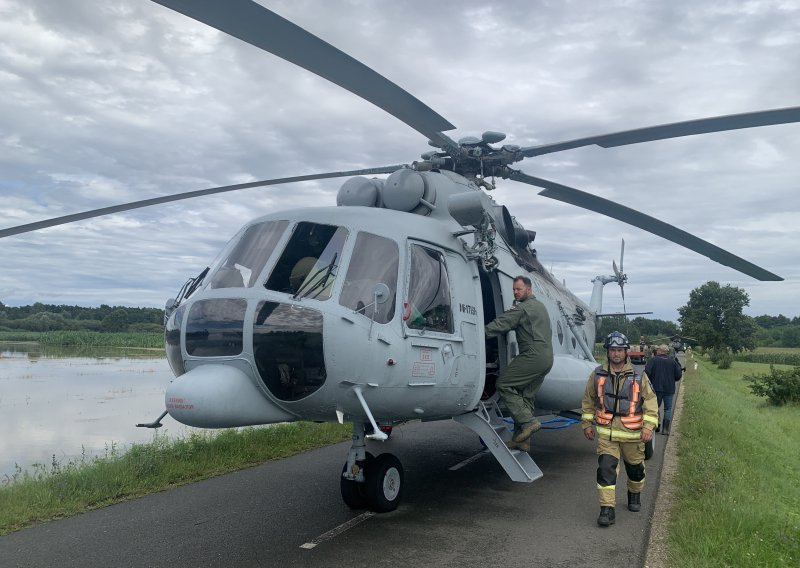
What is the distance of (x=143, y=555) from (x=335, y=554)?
155cm

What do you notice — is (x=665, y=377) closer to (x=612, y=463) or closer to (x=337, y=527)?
(x=612, y=463)

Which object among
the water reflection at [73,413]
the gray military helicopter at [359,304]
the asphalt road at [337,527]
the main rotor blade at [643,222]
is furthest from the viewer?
the water reflection at [73,413]

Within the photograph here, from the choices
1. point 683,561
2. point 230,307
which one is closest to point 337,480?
point 230,307

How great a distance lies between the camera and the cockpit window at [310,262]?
4785 mm

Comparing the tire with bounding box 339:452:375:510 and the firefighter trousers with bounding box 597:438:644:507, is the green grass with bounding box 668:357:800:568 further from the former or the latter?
the tire with bounding box 339:452:375:510

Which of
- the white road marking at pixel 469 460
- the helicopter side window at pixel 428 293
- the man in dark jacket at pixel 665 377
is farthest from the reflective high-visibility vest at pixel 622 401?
the man in dark jacket at pixel 665 377

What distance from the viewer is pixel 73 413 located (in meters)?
15.1

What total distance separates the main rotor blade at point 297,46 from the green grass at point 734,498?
4157mm

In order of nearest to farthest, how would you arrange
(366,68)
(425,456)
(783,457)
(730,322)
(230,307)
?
(366,68) → (230,307) → (425,456) → (783,457) → (730,322)

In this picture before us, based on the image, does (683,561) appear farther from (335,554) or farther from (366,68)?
(366,68)

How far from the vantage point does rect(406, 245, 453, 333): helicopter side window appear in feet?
17.9

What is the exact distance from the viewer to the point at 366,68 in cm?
434

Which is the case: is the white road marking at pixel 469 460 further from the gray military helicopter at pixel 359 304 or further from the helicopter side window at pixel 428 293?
the helicopter side window at pixel 428 293

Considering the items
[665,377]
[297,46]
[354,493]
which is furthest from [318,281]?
[665,377]
